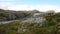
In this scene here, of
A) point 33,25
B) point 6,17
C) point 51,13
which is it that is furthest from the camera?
point 6,17

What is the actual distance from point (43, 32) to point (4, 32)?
12.4 m

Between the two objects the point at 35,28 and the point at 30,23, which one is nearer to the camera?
the point at 35,28

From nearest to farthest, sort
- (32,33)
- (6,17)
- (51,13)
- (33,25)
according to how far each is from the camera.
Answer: (32,33)
(33,25)
(51,13)
(6,17)

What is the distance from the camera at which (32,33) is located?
50250 millimetres

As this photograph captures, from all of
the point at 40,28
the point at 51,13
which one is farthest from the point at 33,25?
the point at 51,13

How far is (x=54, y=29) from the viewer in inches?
2036

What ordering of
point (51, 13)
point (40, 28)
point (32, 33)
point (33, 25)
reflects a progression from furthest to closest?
point (51, 13) → point (33, 25) → point (40, 28) → point (32, 33)

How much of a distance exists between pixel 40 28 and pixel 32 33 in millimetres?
5109

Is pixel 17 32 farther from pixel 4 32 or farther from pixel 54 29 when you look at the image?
pixel 54 29

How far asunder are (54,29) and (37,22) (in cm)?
1003

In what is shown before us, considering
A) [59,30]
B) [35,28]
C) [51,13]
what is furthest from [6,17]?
[59,30]

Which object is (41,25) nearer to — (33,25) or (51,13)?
(33,25)

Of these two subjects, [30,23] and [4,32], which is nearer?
[4,32]

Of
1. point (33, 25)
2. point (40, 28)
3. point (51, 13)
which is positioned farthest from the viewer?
point (51, 13)
